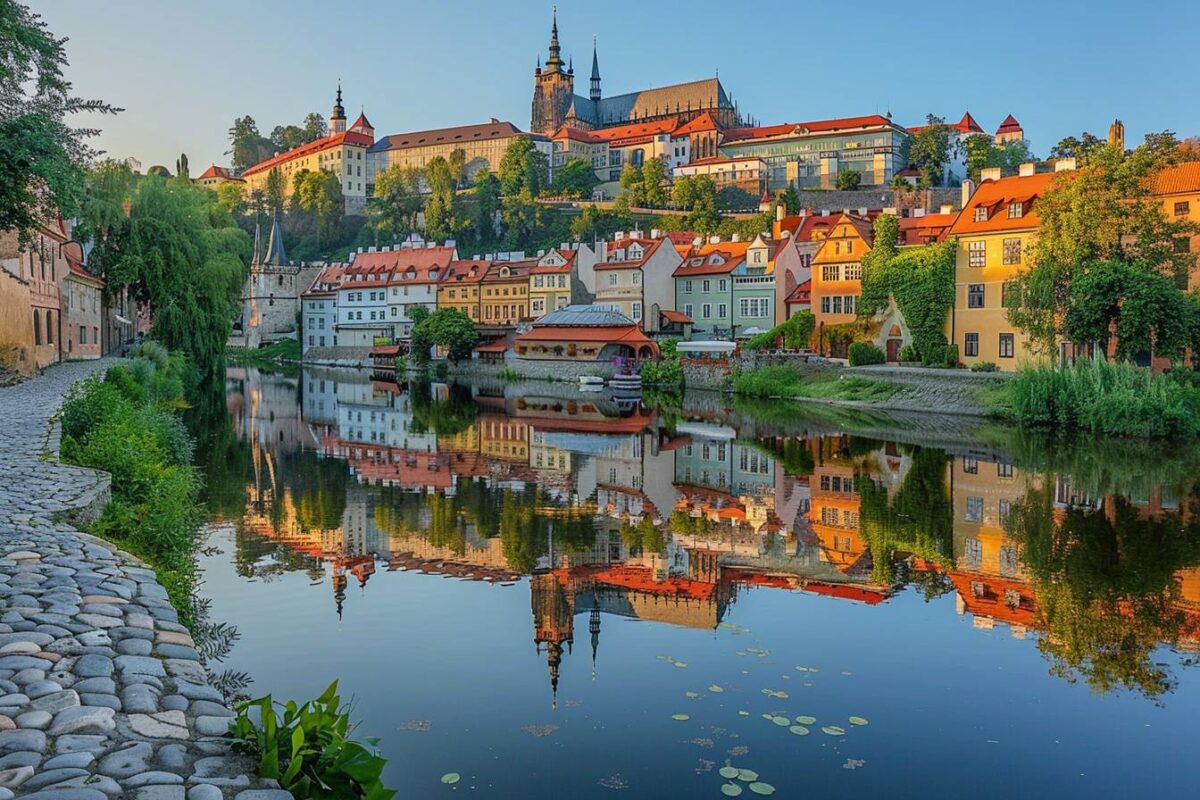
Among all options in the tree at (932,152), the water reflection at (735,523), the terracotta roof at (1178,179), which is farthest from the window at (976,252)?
the tree at (932,152)

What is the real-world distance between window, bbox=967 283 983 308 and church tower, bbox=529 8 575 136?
101 metres

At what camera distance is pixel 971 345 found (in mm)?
42125

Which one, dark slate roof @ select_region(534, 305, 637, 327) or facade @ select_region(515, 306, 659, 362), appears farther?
dark slate roof @ select_region(534, 305, 637, 327)

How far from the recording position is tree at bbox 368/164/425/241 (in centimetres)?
10725

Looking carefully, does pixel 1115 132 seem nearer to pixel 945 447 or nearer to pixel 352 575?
pixel 945 447

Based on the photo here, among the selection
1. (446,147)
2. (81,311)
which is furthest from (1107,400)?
(446,147)

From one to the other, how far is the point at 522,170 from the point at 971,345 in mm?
71018

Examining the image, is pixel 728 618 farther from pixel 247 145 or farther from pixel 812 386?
pixel 247 145

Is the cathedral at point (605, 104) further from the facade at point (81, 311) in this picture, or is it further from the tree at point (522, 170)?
the facade at point (81, 311)

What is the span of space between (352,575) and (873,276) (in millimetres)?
37743

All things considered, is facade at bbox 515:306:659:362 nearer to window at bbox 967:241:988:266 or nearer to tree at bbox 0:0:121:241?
window at bbox 967:241:988:266

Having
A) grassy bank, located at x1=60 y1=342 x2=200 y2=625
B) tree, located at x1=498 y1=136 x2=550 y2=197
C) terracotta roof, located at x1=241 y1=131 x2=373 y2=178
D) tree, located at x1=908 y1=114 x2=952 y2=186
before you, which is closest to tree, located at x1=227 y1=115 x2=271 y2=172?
terracotta roof, located at x1=241 y1=131 x2=373 y2=178

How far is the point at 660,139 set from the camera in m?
114

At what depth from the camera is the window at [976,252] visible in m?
Answer: 41.7
